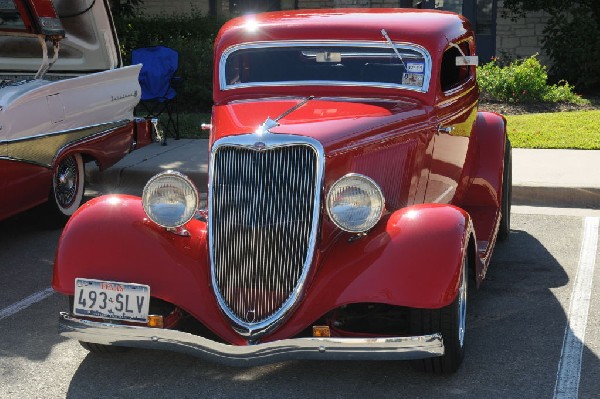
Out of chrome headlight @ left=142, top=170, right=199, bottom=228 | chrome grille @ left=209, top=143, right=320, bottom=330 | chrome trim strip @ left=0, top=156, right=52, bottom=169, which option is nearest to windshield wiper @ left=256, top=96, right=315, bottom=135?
chrome grille @ left=209, top=143, right=320, bottom=330

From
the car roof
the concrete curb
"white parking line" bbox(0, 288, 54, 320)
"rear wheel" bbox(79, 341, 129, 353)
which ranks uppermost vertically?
the car roof

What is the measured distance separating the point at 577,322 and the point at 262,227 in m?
2.08

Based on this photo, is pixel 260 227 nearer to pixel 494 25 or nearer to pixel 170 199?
pixel 170 199

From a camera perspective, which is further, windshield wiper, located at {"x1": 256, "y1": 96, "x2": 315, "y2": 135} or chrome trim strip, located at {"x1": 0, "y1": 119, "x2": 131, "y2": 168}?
chrome trim strip, located at {"x1": 0, "y1": 119, "x2": 131, "y2": 168}

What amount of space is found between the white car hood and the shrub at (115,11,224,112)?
5031 mm

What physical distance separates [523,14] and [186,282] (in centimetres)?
1436

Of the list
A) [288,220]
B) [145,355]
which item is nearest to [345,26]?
[288,220]

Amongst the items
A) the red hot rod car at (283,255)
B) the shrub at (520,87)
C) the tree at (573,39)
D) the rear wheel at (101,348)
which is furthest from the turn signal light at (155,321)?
the tree at (573,39)

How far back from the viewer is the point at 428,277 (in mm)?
4430

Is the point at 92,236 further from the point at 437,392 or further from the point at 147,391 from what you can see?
the point at 437,392

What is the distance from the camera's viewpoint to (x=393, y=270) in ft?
14.6

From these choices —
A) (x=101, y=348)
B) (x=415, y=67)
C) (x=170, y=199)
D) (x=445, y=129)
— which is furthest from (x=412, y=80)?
(x=101, y=348)

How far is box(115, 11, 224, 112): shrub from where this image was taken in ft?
46.3

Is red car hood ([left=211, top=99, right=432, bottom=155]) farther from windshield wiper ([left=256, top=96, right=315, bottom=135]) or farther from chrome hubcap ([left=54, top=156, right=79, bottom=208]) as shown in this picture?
chrome hubcap ([left=54, top=156, right=79, bottom=208])
